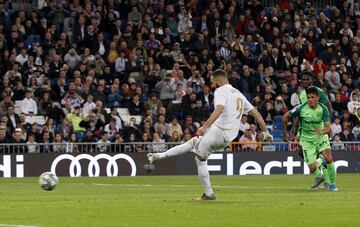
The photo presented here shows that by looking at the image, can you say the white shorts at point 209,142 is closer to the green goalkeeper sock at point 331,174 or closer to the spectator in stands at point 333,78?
the green goalkeeper sock at point 331,174

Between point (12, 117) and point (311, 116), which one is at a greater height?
point (311, 116)

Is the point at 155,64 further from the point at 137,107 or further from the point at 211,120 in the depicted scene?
the point at 211,120

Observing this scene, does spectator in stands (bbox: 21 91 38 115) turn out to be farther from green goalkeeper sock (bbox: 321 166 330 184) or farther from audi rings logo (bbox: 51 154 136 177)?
green goalkeeper sock (bbox: 321 166 330 184)

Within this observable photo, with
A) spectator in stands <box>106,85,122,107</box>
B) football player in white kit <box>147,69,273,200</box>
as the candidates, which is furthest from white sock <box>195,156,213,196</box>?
spectator in stands <box>106,85,122,107</box>

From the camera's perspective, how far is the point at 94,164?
109 feet

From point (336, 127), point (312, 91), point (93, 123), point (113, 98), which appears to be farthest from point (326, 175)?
point (336, 127)

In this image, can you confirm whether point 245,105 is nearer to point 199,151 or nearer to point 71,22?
point 199,151

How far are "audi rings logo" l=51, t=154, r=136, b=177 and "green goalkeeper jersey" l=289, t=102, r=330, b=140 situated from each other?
438 inches

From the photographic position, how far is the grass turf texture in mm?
14516

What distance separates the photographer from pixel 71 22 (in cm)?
3719

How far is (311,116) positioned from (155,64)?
14.9 metres

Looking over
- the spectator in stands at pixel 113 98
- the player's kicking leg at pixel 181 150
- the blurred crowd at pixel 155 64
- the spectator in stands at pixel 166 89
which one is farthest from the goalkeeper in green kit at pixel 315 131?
the spectator in stands at pixel 166 89

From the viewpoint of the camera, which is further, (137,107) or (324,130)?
(137,107)

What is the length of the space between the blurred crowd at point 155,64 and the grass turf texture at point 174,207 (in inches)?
374
